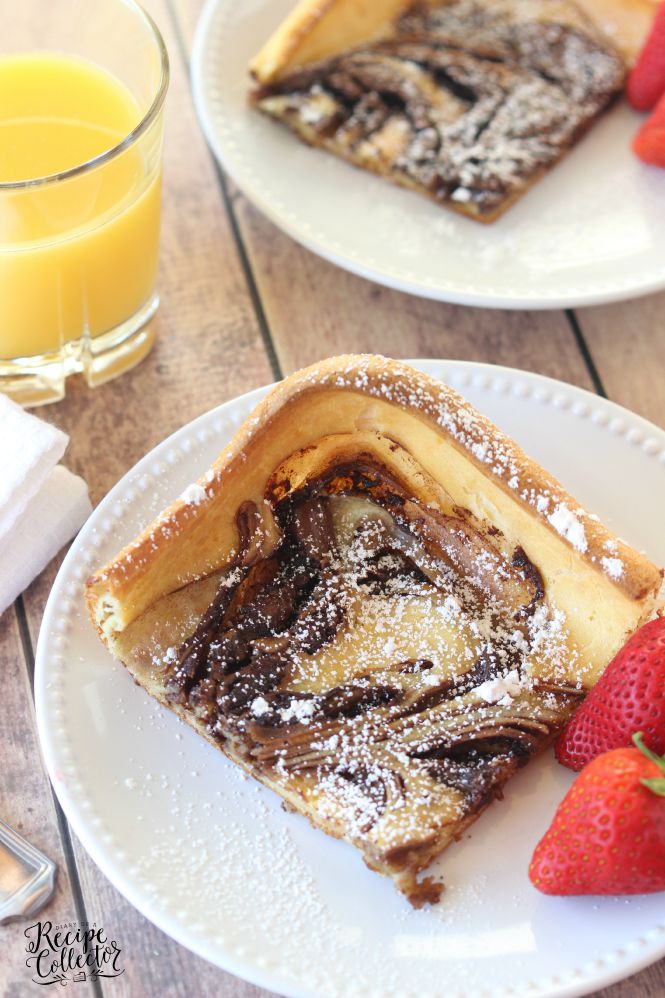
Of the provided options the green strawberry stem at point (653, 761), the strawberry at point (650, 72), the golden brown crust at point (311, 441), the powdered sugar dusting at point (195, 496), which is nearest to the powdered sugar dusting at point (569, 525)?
the golden brown crust at point (311, 441)

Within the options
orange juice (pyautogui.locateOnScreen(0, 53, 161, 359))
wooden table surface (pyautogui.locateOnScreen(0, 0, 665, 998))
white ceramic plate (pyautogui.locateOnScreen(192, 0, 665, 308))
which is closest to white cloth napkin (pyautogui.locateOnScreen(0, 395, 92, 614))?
wooden table surface (pyautogui.locateOnScreen(0, 0, 665, 998))

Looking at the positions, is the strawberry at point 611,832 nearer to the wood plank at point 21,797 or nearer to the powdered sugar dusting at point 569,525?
the powdered sugar dusting at point 569,525

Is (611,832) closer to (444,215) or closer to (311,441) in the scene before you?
(311,441)

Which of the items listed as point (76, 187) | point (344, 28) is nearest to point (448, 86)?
point (344, 28)

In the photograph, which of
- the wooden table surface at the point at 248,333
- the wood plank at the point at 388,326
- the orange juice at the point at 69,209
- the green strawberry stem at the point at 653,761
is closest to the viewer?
the green strawberry stem at the point at 653,761

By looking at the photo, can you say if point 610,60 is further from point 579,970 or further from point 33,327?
point 579,970

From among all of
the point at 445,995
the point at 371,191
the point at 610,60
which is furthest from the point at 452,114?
the point at 445,995
